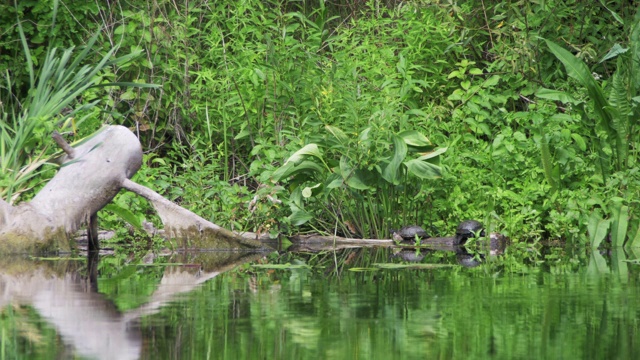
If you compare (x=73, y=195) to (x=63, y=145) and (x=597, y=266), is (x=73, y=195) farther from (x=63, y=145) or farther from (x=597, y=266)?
(x=597, y=266)

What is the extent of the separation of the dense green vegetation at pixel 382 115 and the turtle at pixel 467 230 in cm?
15

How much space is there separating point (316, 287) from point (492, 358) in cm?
206

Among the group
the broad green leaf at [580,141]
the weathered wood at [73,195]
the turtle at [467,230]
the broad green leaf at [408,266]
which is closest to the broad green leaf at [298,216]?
the turtle at [467,230]

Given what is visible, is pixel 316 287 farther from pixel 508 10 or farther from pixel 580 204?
pixel 508 10

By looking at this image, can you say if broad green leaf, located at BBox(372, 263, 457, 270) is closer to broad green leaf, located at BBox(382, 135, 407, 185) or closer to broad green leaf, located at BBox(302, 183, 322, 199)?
broad green leaf, located at BBox(382, 135, 407, 185)

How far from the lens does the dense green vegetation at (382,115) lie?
305 inches

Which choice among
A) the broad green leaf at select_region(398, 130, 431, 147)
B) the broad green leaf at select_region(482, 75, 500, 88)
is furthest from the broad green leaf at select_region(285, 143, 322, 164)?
the broad green leaf at select_region(482, 75, 500, 88)

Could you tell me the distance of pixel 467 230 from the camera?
25.3 feet

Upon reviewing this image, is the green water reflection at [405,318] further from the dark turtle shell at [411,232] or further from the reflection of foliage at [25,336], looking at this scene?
the dark turtle shell at [411,232]

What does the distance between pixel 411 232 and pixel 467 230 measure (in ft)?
1.43

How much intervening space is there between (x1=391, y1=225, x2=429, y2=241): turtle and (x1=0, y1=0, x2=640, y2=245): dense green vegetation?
208 mm

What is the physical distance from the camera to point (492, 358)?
124 inches

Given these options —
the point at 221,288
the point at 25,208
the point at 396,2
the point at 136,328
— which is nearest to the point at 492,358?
the point at 136,328

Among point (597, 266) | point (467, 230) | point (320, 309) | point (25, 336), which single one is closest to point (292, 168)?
point (467, 230)
